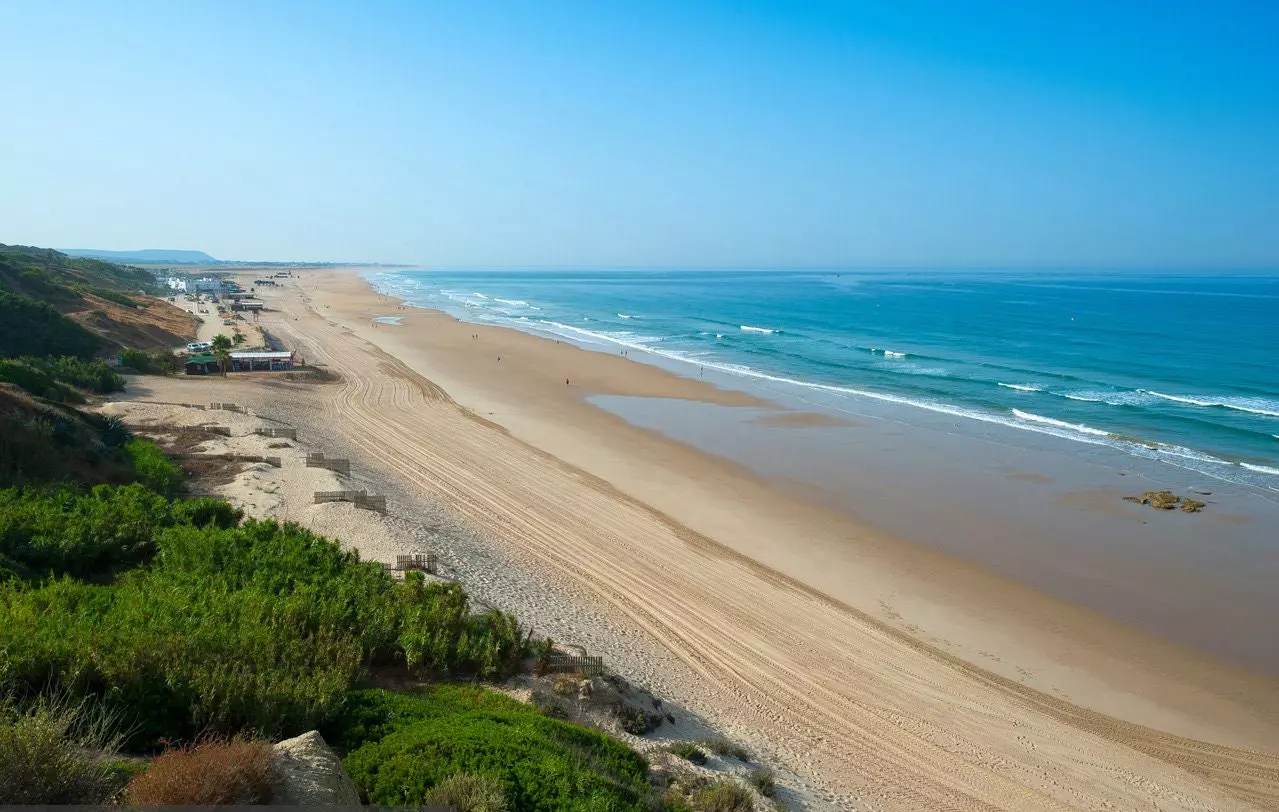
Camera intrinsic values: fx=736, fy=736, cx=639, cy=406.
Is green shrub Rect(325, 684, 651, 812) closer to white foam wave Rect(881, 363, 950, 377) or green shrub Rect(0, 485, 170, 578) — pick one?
green shrub Rect(0, 485, 170, 578)

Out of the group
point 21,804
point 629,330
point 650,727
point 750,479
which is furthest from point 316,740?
point 629,330

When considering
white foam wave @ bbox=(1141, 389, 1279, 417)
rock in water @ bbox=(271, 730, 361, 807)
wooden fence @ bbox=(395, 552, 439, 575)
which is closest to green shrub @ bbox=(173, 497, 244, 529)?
wooden fence @ bbox=(395, 552, 439, 575)

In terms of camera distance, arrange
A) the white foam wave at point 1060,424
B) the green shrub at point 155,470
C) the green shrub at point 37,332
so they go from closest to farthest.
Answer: the green shrub at point 155,470
the green shrub at point 37,332
the white foam wave at point 1060,424

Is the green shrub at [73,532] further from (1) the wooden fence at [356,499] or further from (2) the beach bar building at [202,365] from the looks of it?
(2) the beach bar building at [202,365]

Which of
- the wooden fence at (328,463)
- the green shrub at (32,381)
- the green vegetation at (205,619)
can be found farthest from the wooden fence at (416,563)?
the green shrub at (32,381)

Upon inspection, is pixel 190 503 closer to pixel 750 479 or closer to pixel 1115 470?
pixel 750 479
